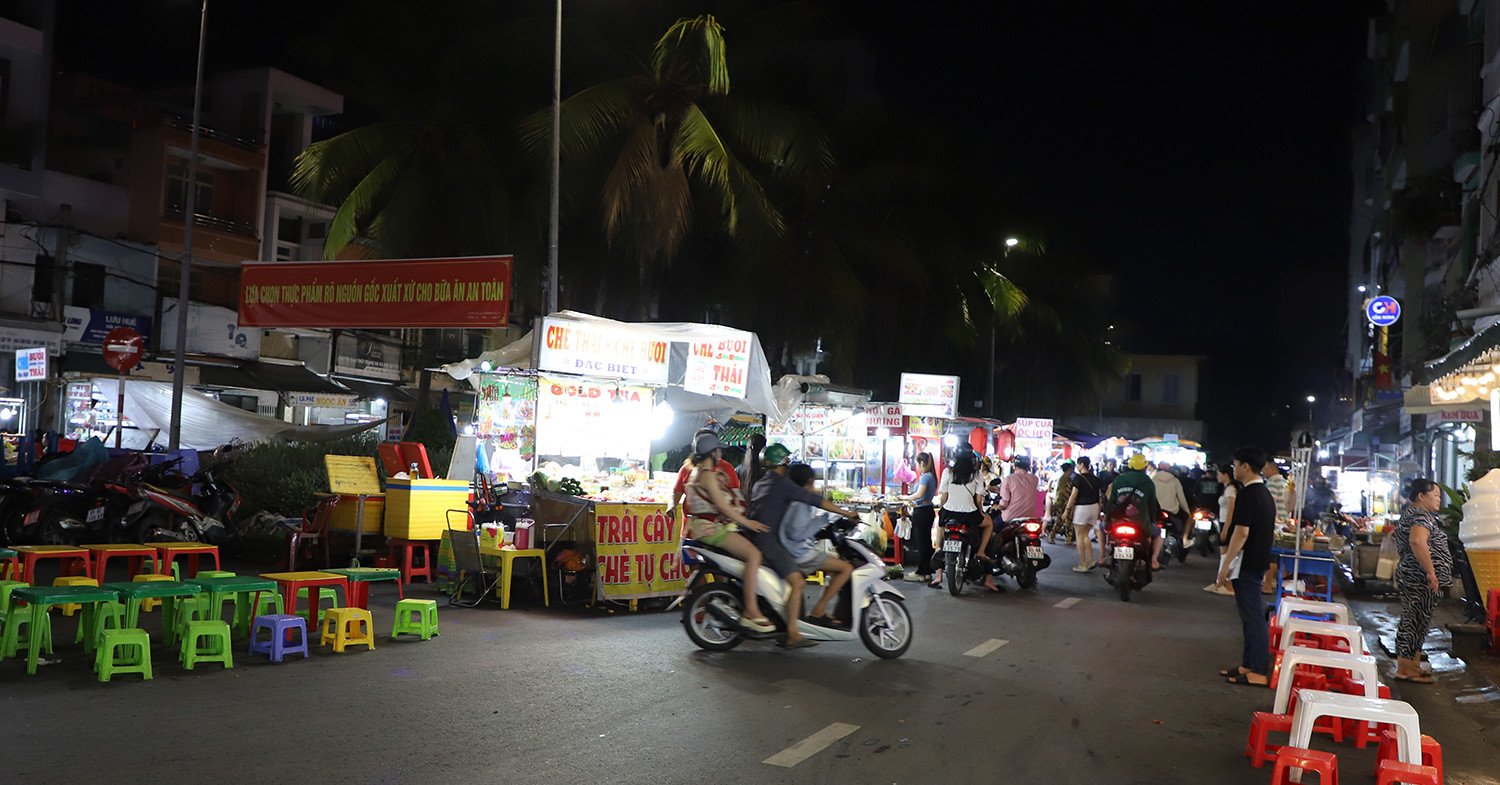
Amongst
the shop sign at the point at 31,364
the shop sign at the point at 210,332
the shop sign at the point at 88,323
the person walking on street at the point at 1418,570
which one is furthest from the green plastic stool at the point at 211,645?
the shop sign at the point at 210,332

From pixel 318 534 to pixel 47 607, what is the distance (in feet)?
18.8

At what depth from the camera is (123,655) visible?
7.93 m

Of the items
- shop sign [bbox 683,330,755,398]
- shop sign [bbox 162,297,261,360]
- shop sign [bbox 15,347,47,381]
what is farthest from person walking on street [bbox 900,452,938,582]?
shop sign [bbox 162,297,261,360]

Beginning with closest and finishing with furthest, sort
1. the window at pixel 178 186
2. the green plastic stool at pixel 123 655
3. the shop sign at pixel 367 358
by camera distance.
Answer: the green plastic stool at pixel 123 655
the window at pixel 178 186
the shop sign at pixel 367 358

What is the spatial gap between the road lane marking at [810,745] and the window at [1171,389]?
69.3 metres

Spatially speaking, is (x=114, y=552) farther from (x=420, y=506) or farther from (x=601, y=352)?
(x=601, y=352)

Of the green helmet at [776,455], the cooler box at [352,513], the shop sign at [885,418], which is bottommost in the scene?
the cooler box at [352,513]

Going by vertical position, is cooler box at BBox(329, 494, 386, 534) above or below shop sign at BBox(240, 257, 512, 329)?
below

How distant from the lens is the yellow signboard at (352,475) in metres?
13.5

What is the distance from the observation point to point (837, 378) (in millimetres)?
32219

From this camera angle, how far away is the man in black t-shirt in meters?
9.08

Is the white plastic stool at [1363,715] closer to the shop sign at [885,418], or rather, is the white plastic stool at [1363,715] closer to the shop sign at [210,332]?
the shop sign at [885,418]

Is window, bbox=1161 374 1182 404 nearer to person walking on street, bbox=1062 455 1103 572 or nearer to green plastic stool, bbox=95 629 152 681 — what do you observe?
person walking on street, bbox=1062 455 1103 572

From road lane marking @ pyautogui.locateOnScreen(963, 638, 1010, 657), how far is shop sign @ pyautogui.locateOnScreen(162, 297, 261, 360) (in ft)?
79.0
